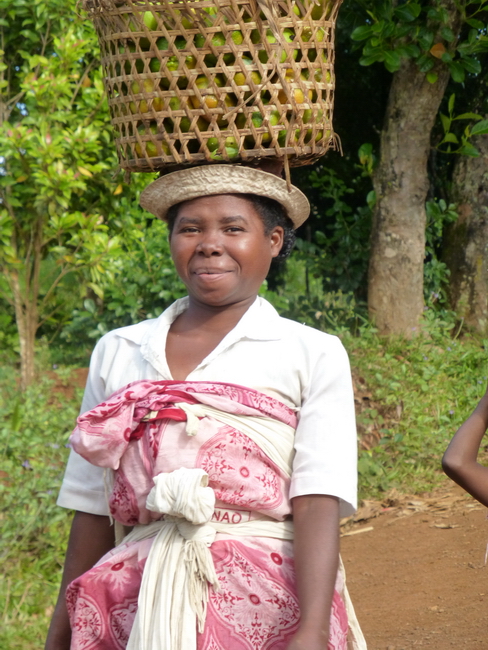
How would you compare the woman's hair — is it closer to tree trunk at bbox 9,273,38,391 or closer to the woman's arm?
the woman's arm

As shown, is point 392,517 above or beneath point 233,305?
beneath

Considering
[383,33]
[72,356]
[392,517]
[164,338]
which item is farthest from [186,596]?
[72,356]

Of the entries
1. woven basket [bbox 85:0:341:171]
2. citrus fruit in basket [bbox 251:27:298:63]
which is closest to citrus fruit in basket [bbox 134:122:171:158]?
woven basket [bbox 85:0:341:171]

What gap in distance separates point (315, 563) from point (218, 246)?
731 mm

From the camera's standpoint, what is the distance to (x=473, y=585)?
338 cm

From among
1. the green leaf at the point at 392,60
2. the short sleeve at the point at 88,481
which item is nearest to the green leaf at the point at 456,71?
the green leaf at the point at 392,60

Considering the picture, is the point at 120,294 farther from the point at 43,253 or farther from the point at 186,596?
the point at 186,596

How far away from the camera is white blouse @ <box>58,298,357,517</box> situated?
178 centimetres

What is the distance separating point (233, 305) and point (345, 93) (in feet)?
15.5

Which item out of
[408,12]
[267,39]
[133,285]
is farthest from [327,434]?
[133,285]

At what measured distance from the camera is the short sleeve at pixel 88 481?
1960 mm

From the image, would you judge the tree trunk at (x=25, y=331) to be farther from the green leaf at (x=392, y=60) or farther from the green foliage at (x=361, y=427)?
the green leaf at (x=392, y=60)

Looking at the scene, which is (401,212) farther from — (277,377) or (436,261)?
(277,377)

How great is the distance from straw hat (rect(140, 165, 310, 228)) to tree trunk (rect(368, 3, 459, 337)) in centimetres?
365
